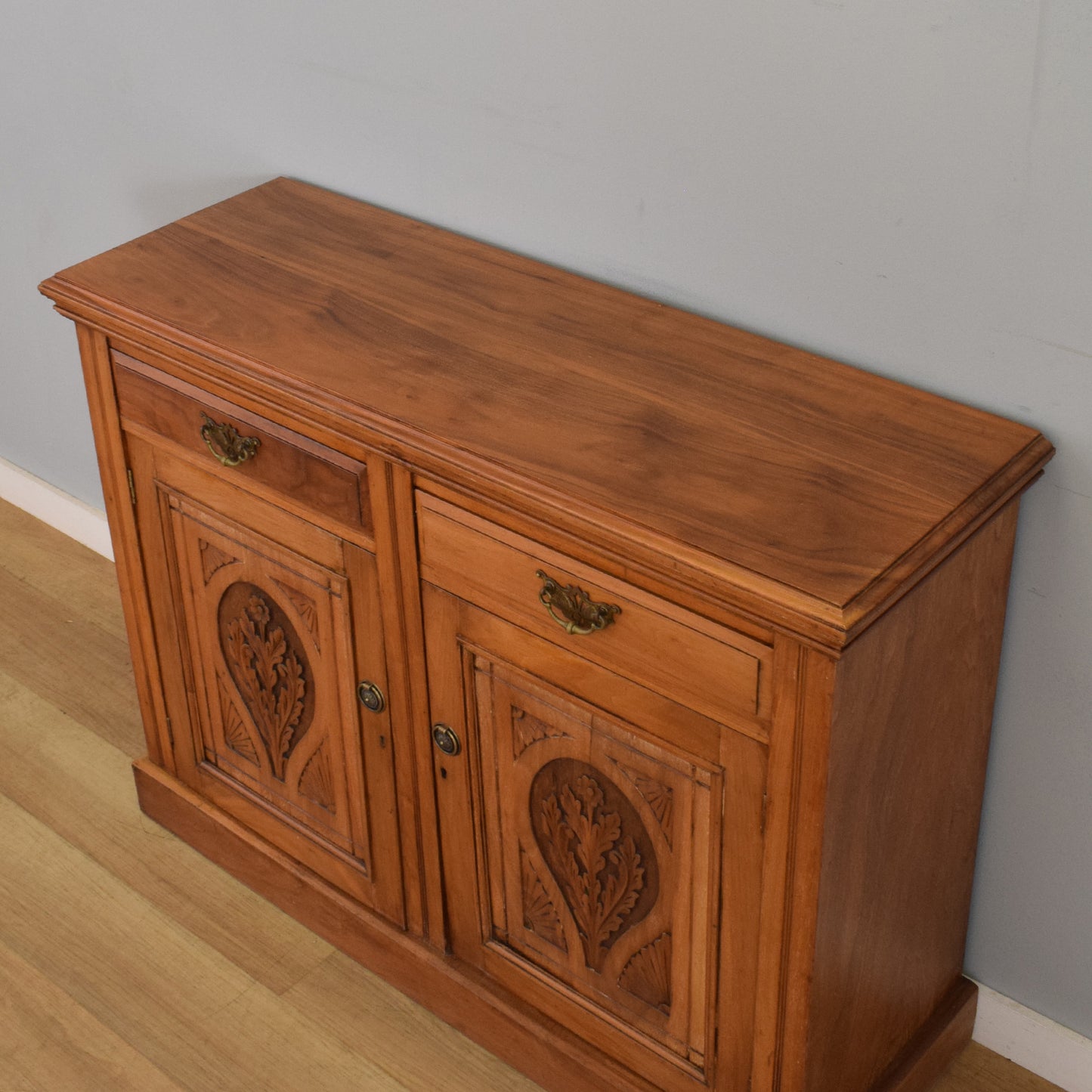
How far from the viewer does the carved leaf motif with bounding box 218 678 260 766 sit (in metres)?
2.16

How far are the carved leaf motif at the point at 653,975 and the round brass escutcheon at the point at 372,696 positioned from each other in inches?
17.4

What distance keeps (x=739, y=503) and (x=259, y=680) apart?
0.88 metres

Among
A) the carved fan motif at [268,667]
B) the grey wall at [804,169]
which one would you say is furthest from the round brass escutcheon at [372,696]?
the grey wall at [804,169]

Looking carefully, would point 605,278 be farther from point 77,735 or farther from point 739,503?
point 77,735

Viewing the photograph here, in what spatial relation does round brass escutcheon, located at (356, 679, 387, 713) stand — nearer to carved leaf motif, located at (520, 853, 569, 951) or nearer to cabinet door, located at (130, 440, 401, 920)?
cabinet door, located at (130, 440, 401, 920)

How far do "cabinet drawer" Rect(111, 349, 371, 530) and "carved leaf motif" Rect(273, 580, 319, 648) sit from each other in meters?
0.15

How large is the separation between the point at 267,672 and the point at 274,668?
21mm

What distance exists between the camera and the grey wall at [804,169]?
1.51 metres

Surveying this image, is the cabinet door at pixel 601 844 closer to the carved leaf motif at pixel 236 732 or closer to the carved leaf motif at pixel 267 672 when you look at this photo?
the carved leaf motif at pixel 267 672

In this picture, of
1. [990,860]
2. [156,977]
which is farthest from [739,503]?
[156,977]

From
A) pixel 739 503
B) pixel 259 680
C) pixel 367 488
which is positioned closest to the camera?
pixel 739 503

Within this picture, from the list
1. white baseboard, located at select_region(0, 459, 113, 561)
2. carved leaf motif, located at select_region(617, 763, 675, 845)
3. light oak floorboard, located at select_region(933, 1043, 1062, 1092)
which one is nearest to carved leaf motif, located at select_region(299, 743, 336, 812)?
carved leaf motif, located at select_region(617, 763, 675, 845)

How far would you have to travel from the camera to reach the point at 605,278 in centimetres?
191

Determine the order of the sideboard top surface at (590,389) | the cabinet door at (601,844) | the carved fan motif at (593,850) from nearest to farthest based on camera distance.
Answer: the sideboard top surface at (590,389)
the cabinet door at (601,844)
the carved fan motif at (593,850)
